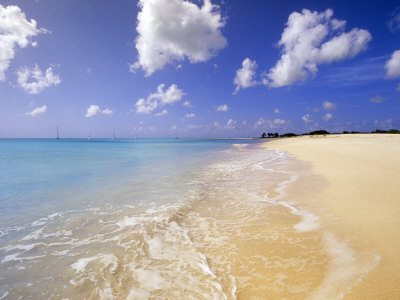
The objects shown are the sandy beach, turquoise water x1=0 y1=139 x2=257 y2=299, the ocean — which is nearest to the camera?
the sandy beach

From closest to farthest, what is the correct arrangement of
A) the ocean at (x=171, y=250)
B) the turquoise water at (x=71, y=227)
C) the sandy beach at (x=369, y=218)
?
the sandy beach at (x=369, y=218)
the ocean at (x=171, y=250)
the turquoise water at (x=71, y=227)

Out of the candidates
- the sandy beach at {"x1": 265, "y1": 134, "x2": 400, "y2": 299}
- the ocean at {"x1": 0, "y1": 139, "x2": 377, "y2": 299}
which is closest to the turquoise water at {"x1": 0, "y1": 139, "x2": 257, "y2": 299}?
the ocean at {"x1": 0, "y1": 139, "x2": 377, "y2": 299}

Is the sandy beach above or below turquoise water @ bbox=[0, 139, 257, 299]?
above

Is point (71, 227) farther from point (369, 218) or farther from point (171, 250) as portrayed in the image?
point (369, 218)

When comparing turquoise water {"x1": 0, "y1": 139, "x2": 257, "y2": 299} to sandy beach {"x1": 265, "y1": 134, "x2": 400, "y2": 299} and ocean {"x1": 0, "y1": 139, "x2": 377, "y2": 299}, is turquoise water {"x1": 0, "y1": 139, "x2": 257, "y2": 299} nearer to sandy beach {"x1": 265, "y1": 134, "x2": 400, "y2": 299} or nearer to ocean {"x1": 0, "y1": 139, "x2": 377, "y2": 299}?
ocean {"x1": 0, "y1": 139, "x2": 377, "y2": 299}

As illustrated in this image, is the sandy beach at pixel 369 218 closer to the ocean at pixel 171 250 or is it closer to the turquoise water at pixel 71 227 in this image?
the ocean at pixel 171 250

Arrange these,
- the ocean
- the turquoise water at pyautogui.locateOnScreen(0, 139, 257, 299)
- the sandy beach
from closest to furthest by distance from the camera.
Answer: the sandy beach < the ocean < the turquoise water at pyautogui.locateOnScreen(0, 139, 257, 299)

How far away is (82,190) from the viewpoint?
759cm

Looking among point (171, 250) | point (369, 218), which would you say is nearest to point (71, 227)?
point (171, 250)

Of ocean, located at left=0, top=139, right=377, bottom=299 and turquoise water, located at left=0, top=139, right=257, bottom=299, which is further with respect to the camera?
turquoise water, located at left=0, top=139, right=257, bottom=299

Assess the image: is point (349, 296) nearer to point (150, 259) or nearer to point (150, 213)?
point (150, 259)

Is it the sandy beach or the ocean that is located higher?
the sandy beach

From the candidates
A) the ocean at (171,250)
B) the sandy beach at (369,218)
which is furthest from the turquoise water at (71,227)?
the sandy beach at (369,218)

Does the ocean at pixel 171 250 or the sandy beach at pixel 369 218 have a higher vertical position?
the sandy beach at pixel 369 218
